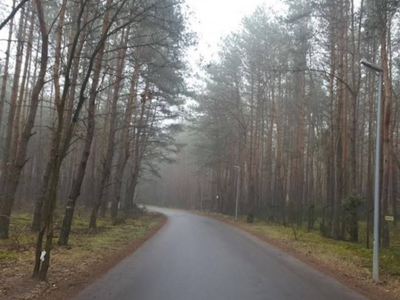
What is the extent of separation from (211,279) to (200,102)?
29552 millimetres

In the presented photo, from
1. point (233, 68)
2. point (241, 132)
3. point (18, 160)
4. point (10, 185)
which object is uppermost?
point (233, 68)

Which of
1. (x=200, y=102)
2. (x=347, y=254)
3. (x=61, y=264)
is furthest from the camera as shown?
(x=200, y=102)

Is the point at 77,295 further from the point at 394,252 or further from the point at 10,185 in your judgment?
the point at 394,252

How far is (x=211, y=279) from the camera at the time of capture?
9.03 metres

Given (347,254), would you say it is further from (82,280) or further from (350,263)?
(82,280)

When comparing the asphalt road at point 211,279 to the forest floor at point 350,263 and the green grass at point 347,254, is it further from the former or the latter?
the green grass at point 347,254

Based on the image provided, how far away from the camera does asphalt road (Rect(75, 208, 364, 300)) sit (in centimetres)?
751

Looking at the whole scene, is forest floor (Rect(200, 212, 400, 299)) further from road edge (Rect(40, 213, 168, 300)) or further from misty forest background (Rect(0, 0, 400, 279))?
road edge (Rect(40, 213, 168, 300))

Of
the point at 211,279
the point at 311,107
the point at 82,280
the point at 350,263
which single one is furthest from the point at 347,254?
the point at 311,107

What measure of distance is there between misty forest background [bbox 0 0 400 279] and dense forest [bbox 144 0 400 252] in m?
0.13

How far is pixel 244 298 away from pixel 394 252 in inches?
388

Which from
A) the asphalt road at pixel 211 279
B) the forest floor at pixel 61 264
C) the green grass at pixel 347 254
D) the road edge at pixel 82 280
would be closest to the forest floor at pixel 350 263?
the green grass at pixel 347 254

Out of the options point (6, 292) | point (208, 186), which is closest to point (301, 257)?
point (6, 292)

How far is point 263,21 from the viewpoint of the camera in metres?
31.5
